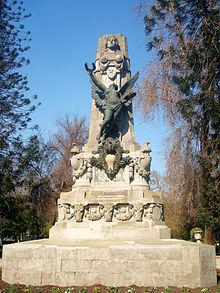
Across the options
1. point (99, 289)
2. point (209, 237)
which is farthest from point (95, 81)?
point (209, 237)

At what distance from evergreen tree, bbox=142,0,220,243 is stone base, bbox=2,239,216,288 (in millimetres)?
7581

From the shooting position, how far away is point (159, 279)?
8.18 metres

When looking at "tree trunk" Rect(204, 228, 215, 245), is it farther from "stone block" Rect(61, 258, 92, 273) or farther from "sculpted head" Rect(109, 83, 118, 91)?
Result: "stone block" Rect(61, 258, 92, 273)

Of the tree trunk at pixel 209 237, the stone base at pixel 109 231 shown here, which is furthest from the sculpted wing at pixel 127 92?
the tree trunk at pixel 209 237

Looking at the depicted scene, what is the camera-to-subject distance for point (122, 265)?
27.1 ft

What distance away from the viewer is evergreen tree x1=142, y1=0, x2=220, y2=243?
15828mm

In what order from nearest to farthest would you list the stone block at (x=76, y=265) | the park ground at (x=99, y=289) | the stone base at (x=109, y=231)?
the park ground at (x=99, y=289)
the stone block at (x=76, y=265)
the stone base at (x=109, y=231)

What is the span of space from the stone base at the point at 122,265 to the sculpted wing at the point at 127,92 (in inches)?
183

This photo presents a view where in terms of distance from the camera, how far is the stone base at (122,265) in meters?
8.17

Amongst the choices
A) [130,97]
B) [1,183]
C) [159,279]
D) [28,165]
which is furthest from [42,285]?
[28,165]

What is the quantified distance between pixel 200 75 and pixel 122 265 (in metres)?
10.3

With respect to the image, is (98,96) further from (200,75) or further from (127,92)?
(200,75)

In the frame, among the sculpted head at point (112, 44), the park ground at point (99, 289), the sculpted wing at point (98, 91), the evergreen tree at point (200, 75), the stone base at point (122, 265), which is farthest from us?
the evergreen tree at point (200, 75)

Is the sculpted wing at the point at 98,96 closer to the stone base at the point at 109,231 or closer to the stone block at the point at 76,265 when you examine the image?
the stone base at the point at 109,231
